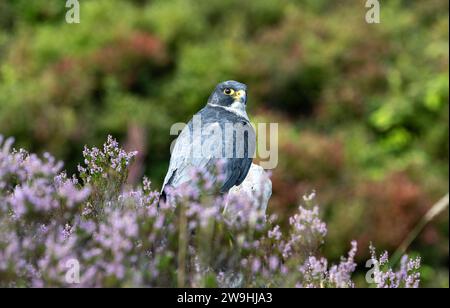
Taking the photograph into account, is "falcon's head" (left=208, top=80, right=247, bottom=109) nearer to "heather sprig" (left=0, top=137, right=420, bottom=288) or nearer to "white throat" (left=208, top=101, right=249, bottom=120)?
"white throat" (left=208, top=101, right=249, bottom=120)

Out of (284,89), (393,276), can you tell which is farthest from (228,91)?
(284,89)

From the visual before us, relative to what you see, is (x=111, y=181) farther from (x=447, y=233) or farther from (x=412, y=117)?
(x=412, y=117)

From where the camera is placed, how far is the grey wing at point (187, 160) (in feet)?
10.7

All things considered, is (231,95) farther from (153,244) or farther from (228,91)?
(153,244)

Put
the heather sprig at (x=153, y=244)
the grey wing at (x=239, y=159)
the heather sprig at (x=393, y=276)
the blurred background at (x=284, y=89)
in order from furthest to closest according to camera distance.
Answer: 1. the blurred background at (x=284, y=89)
2. the grey wing at (x=239, y=159)
3. the heather sprig at (x=393, y=276)
4. the heather sprig at (x=153, y=244)

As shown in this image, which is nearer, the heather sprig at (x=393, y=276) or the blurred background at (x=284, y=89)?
the heather sprig at (x=393, y=276)

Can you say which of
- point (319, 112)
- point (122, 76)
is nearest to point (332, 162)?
point (319, 112)

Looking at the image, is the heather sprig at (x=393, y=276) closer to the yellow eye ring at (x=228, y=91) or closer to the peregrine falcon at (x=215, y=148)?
the peregrine falcon at (x=215, y=148)

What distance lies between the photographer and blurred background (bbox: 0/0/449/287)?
7941 millimetres

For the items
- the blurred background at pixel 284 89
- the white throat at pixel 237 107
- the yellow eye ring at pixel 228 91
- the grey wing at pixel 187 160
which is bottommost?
the grey wing at pixel 187 160

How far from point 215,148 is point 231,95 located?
584mm

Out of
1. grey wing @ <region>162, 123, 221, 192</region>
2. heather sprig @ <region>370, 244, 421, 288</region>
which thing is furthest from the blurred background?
heather sprig @ <region>370, 244, 421, 288</region>

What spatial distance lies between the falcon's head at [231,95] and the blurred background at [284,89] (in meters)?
3.54

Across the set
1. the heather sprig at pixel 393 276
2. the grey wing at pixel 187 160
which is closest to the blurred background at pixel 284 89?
the grey wing at pixel 187 160
